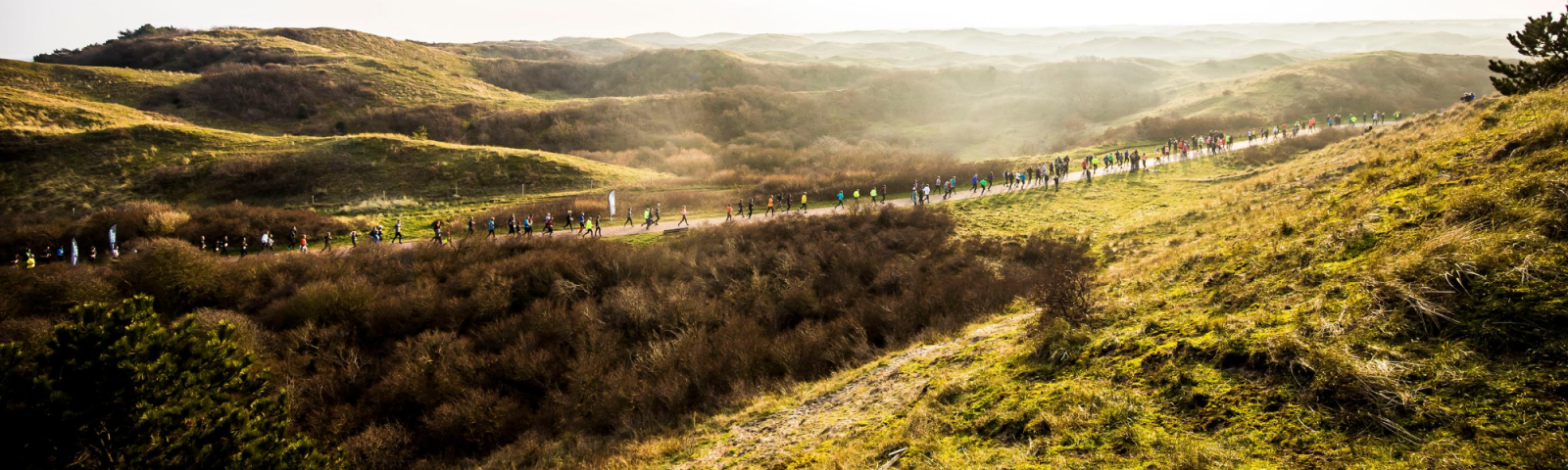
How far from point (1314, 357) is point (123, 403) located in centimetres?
1472

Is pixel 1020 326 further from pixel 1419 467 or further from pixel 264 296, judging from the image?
pixel 264 296

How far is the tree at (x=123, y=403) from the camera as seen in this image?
8109 millimetres

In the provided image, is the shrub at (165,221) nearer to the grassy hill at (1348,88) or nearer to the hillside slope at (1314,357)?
the hillside slope at (1314,357)

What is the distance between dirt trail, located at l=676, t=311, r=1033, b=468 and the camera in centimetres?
933

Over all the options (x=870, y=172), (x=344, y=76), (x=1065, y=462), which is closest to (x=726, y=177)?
(x=870, y=172)

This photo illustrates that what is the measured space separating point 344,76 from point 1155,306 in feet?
277

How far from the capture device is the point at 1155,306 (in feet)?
30.8

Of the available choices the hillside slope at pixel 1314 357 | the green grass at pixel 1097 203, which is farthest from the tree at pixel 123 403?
the green grass at pixel 1097 203

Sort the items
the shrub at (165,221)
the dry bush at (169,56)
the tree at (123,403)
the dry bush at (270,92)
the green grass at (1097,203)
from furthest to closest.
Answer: the dry bush at (169,56)
the dry bush at (270,92)
the shrub at (165,221)
the green grass at (1097,203)
the tree at (123,403)

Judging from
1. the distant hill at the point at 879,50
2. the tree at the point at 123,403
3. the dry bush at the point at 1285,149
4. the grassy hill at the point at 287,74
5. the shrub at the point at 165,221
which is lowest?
the tree at the point at 123,403

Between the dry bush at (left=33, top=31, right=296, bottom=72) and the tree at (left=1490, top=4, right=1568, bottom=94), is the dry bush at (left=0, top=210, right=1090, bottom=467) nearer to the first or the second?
the tree at (left=1490, top=4, right=1568, bottom=94)

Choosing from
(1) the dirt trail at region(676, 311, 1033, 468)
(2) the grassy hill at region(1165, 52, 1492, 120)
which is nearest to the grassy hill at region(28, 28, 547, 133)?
(1) the dirt trail at region(676, 311, 1033, 468)

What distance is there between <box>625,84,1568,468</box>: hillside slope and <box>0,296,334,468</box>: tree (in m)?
6.32

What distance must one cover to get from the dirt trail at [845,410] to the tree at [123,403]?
699cm
